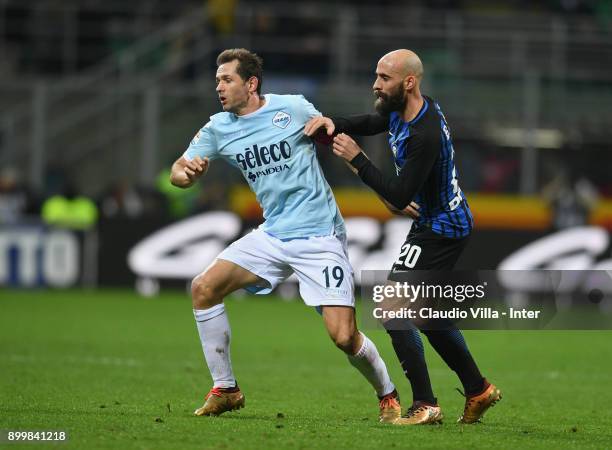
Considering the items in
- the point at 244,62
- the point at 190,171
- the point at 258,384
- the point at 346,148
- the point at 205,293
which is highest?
the point at 244,62

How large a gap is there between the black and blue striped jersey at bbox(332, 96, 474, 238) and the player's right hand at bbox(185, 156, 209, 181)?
2.95 feet

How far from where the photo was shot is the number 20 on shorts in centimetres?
784

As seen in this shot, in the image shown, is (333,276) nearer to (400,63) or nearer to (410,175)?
(410,175)

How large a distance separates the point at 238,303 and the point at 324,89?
4.72m

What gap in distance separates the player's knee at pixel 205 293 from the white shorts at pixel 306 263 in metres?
0.19

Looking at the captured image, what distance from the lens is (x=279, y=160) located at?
8.07 metres

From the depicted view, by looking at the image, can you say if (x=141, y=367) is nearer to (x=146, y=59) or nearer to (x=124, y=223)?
(x=124, y=223)

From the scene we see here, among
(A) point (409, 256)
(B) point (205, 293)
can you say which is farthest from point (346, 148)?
(B) point (205, 293)

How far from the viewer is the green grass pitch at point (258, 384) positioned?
7.25m

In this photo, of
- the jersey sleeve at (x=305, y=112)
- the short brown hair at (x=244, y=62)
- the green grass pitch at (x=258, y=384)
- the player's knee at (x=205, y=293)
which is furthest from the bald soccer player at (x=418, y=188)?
the player's knee at (x=205, y=293)

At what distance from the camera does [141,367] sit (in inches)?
443

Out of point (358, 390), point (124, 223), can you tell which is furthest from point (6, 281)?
point (358, 390)

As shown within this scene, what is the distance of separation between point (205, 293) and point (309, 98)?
1412 centimetres

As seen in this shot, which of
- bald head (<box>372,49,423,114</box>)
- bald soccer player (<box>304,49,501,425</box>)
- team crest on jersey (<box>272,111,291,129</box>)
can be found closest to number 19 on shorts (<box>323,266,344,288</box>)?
bald soccer player (<box>304,49,501,425</box>)
